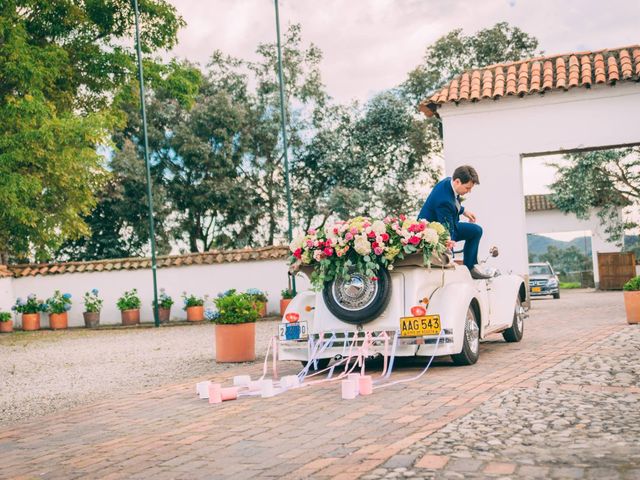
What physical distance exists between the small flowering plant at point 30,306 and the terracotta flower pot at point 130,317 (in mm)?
2506

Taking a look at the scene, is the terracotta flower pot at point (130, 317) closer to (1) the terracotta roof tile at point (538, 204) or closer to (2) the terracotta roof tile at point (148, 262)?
(2) the terracotta roof tile at point (148, 262)

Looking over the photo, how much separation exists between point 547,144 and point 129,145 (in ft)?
62.1

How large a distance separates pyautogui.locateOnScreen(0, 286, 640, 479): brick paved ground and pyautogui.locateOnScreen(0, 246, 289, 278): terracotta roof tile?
46.5ft

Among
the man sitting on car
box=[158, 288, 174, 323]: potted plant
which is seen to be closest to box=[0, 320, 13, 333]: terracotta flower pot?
box=[158, 288, 174, 323]: potted plant

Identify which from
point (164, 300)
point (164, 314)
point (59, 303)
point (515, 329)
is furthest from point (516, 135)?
point (59, 303)

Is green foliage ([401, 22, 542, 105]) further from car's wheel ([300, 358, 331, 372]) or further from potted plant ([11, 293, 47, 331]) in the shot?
car's wheel ([300, 358, 331, 372])

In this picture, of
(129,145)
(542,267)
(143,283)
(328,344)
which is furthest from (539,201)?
(328,344)

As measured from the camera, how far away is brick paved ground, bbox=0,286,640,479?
3996 millimetres

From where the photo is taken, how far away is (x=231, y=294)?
10.8m

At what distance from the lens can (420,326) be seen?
7371 millimetres

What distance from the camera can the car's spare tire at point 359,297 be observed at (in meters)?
7.58

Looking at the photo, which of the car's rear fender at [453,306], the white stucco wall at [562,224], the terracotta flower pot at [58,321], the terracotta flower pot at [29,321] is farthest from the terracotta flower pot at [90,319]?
the white stucco wall at [562,224]

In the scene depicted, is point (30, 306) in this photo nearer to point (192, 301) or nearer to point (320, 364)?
point (192, 301)

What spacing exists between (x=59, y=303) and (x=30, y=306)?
2.84ft
